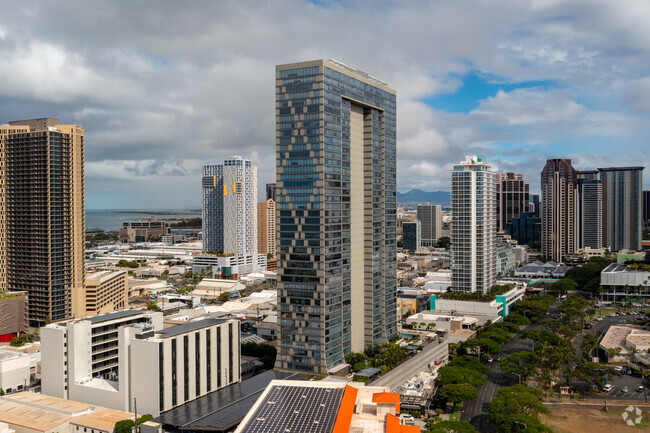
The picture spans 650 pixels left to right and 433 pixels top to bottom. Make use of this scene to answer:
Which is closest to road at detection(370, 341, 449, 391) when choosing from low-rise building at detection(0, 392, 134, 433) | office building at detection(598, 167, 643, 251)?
low-rise building at detection(0, 392, 134, 433)

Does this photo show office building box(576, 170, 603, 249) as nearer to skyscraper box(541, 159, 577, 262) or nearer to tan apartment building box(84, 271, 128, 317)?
skyscraper box(541, 159, 577, 262)

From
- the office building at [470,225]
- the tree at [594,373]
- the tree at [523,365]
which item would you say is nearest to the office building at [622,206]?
the office building at [470,225]

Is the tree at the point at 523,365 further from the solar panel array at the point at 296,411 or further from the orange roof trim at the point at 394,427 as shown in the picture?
the orange roof trim at the point at 394,427

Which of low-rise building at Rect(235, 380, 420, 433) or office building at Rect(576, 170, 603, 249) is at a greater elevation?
office building at Rect(576, 170, 603, 249)

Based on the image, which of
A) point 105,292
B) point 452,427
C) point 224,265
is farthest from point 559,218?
point 452,427

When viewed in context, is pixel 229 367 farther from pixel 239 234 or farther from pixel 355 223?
pixel 239 234

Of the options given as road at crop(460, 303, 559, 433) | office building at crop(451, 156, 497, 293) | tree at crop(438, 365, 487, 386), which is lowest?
road at crop(460, 303, 559, 433)
